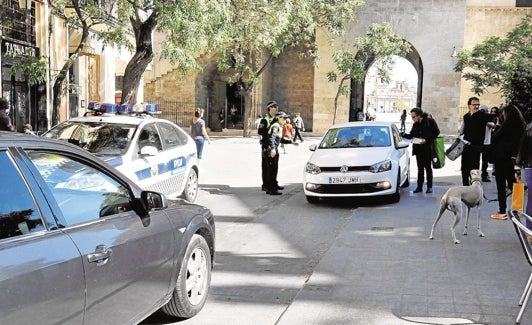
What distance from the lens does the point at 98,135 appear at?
8.99 m

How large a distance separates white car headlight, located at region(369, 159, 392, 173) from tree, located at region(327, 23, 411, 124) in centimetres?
2602

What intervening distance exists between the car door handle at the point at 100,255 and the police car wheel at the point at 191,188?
7.24 m

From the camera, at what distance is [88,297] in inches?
127

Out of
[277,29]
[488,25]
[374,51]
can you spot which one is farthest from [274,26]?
[488,25]

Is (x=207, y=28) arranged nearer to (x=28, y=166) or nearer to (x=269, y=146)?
(x=269, y=146)

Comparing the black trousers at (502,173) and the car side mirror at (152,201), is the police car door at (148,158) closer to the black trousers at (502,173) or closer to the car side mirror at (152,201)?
the car side mirror at (152,201)

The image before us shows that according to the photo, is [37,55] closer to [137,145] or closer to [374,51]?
[137,145]

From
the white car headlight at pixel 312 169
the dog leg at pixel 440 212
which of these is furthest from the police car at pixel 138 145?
the dog leg at pixel 440 212

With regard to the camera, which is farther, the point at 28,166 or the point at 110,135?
the point at 110,135

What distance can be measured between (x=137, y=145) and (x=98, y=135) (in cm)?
63

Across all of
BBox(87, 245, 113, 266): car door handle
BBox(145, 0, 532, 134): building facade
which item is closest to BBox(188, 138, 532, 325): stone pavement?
BBox(87, 245, 113, 266): car door handle

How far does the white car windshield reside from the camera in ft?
38.3

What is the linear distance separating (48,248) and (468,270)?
461 cm

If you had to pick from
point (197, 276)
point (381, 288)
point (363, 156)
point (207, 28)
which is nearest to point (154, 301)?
point (197, 276)
